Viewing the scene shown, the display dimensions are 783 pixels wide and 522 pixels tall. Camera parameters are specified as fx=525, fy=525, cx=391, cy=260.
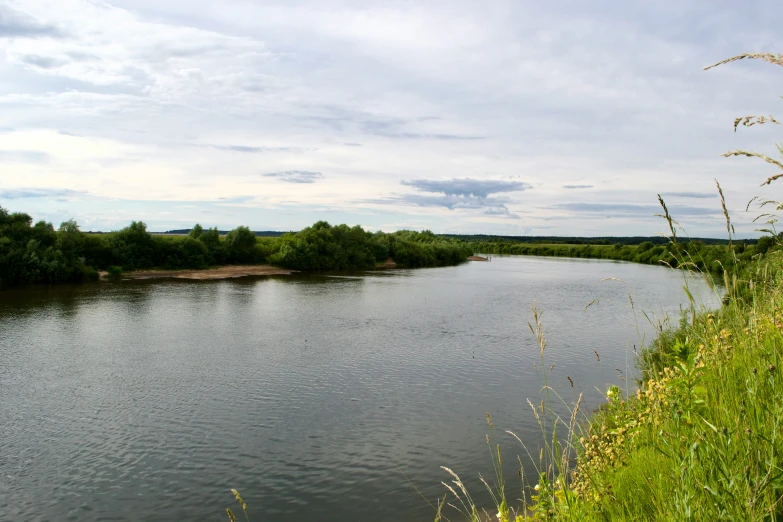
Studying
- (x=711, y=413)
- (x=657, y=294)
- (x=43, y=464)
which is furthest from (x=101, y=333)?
(x=657, y=294)

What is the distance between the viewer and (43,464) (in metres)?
11.4

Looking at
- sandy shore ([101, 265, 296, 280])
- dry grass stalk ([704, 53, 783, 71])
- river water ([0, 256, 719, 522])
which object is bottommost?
river water ([0, 256, 719, 522])

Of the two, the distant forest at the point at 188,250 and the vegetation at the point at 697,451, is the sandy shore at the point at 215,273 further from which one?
the vegetation at the point at 697,451

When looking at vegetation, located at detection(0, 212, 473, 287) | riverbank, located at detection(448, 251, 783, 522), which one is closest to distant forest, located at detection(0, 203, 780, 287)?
vegetation, located at detection(0, 212, 473, 287)

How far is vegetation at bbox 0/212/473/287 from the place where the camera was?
47.2 metres

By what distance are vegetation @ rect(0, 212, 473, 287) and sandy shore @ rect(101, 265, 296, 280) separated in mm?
1540

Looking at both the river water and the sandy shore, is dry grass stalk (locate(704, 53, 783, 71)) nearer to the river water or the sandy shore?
the river water

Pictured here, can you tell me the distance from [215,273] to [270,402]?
50.1 metres

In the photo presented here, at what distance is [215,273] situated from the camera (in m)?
62.7

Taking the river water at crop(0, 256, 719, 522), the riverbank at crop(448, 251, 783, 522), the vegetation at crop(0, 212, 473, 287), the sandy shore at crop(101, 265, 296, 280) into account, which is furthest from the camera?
the sandy shore at crop(101, 265, 296, 280)

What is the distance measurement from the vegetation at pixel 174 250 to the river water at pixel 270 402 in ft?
50.7

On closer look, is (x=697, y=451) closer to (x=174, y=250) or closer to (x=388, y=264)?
(x=174, y=250)

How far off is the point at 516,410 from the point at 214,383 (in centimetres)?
988

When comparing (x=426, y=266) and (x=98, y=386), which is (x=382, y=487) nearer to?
(x=98, y=386)
